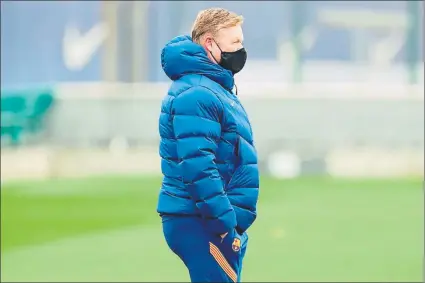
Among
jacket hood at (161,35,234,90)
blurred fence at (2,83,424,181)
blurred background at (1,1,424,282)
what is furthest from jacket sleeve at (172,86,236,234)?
blurred fence at (2,83,424,181)

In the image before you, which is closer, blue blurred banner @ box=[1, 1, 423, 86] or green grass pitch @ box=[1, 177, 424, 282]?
green grass pitch @ box=[1, 177, 424, 282]

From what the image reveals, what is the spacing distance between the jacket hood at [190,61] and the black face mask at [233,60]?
1.2 inches

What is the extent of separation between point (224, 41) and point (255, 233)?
20.4 ft

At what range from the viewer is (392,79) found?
→ 1758 cm

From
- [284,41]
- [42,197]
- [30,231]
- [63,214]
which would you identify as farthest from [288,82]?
[30,231]

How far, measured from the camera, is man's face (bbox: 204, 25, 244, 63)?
401 centimetres

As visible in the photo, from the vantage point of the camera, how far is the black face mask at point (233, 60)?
4.04m

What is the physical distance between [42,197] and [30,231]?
295 centimetres

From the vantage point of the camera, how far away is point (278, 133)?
16453 millimetres

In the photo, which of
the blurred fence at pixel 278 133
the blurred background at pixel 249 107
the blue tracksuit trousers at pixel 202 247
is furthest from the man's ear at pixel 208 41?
the blurred fence at pixel 278 133

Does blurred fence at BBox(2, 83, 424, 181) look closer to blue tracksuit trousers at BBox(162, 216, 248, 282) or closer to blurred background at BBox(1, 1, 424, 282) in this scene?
blurred background at BBox(1, 1, 424, 282)

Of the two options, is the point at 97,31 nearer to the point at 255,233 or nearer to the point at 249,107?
the point at 249,107

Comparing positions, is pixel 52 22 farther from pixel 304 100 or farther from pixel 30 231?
pixel 30 231

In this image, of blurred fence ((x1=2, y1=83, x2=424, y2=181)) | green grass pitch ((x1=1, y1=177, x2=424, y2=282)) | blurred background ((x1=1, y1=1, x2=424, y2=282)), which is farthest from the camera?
blurred fence ((x1=2, y1=83, x2=424, y2=181))
